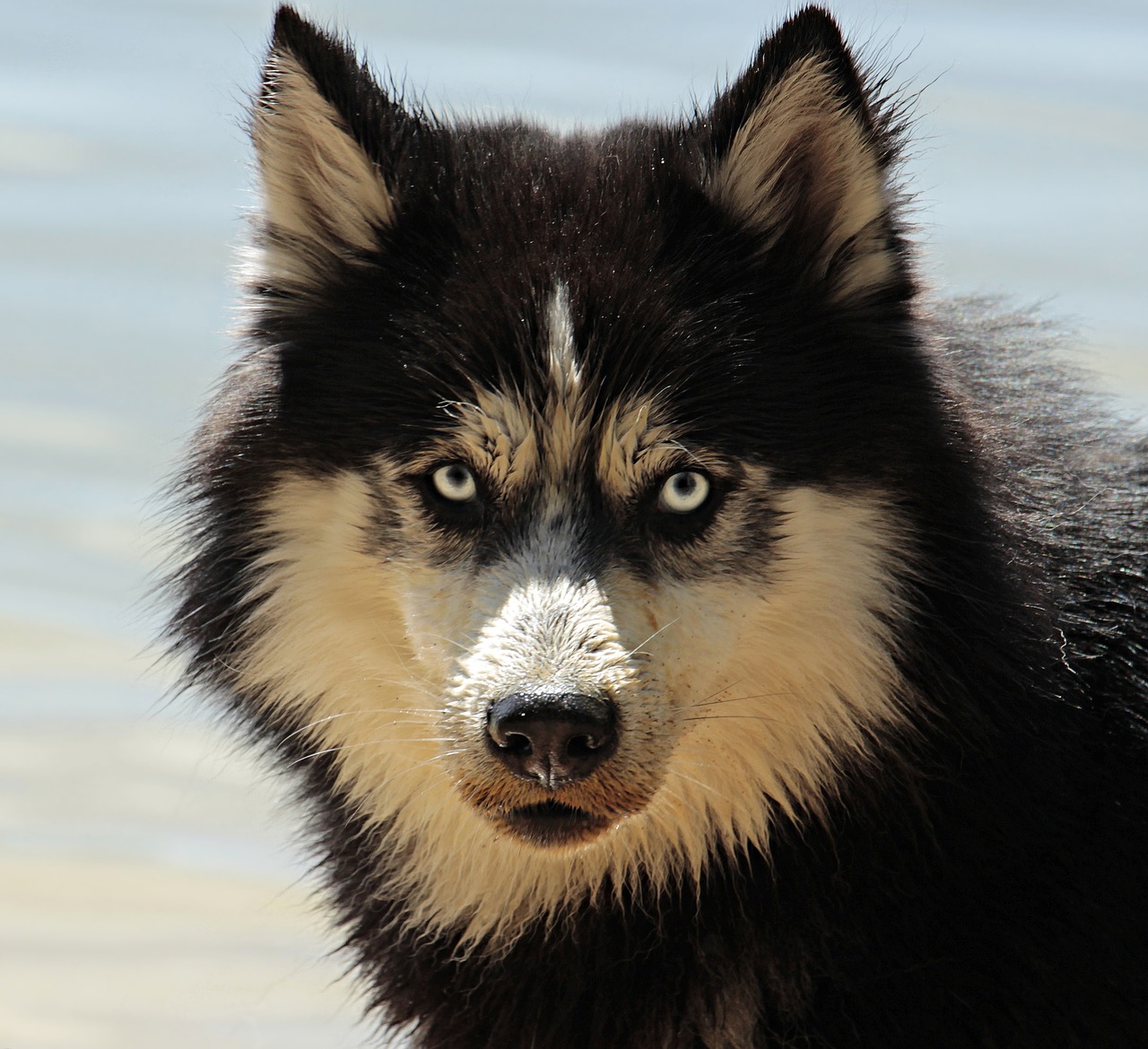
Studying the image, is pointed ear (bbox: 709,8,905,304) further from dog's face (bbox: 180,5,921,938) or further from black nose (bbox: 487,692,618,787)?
black nose (bbox: 487,692,618,787)

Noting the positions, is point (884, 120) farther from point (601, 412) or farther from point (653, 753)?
point (653, 753)

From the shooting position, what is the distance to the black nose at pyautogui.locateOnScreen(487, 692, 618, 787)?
3.07m

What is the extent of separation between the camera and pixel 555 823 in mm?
3299

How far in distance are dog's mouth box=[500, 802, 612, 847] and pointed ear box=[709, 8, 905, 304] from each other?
4.43 ft

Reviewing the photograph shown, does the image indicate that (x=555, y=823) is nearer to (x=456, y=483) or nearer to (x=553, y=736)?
(x=553, y=736)

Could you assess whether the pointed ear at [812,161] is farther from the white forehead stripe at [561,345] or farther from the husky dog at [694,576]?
the white forehead stripe at [561,345]

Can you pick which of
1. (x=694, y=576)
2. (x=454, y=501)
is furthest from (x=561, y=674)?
(x=454, y=501)

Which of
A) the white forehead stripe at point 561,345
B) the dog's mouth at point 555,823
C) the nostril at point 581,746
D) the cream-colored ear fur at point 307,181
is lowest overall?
the dog's mouth at point 555,823

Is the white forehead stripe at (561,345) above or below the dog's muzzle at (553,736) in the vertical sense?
above

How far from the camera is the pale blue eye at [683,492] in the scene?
3488 millimetres

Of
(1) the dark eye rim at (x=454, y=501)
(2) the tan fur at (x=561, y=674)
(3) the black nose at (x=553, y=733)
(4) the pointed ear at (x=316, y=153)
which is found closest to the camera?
(3) the black nose at (x=553, y=733)

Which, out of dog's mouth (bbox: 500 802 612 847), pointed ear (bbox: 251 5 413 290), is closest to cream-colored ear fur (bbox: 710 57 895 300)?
pointed ear (bbox: 251 5 413 290)

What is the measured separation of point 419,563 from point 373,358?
0.50m

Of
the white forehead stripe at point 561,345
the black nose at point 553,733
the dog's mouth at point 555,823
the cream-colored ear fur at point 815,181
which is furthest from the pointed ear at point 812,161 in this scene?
the dog's mouth at point 555,823
